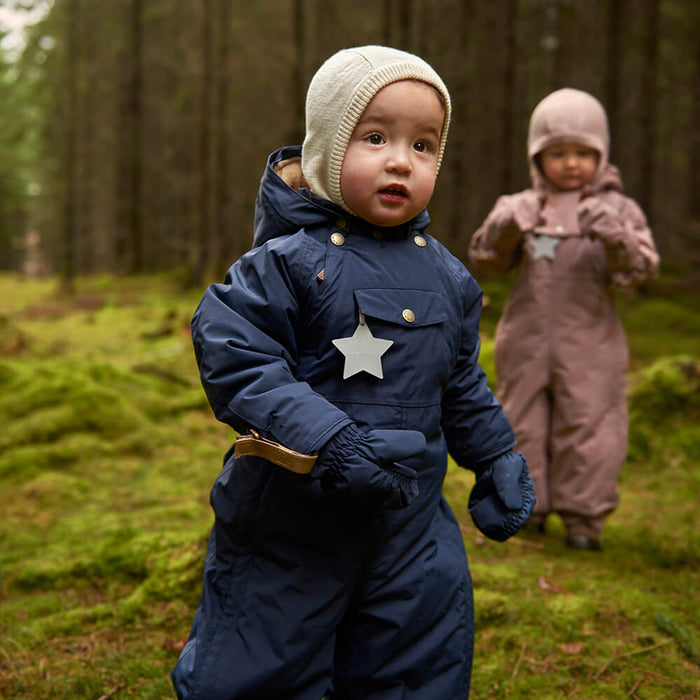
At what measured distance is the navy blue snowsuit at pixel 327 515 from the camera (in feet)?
6.86

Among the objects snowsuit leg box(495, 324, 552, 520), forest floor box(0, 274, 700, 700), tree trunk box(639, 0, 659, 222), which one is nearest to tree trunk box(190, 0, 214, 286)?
forest floor box(0, 274, 700, 700)

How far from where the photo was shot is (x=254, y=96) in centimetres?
2089

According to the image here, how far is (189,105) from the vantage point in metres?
19.0

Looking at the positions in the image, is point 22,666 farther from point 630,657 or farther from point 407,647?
point 630,657

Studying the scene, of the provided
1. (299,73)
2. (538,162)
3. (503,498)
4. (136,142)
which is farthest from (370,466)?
(136,142)

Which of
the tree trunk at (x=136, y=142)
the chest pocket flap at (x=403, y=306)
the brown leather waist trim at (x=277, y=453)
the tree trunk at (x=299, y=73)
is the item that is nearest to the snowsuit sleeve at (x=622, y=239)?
the chest pocket flap at (x=403, y=306)

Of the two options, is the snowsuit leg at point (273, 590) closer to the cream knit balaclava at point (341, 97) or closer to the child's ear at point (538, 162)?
the cream knit balaclava at point (341, 97)

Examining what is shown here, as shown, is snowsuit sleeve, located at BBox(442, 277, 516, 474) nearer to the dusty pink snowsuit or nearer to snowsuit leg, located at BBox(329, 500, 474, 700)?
snowsuit leg, located at BBox(329, 500, 474, 700)

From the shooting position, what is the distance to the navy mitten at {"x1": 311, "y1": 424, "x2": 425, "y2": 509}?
6.16 ft

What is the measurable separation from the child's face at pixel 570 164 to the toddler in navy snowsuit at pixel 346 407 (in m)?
2.72

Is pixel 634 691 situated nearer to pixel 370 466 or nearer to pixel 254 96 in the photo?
pixel 370 466

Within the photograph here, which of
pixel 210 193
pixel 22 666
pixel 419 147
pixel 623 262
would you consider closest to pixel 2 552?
pixel 22 666

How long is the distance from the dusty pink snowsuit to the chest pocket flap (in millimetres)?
2538

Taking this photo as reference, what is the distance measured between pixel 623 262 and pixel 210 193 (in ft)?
41.2
